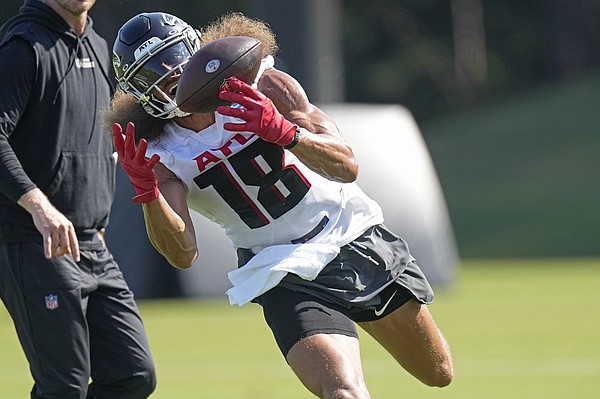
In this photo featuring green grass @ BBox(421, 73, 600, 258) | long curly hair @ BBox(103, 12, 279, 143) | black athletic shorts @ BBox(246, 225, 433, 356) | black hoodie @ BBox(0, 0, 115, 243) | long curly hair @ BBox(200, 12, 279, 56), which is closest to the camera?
black athletic shorts @ BBox(246, 225, 433, 356)

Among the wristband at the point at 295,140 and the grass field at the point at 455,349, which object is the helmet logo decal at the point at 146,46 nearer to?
the wristband at the point at 295,140

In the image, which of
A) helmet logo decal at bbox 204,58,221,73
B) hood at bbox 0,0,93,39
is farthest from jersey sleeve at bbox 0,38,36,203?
helmet logo decal at bbox 204,58,221,73

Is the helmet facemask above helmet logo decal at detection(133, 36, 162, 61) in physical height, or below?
below

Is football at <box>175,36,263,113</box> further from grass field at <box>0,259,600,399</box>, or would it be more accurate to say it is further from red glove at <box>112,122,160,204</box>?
grass field at <box>0,259,600,399</box>

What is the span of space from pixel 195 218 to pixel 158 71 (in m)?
8.65

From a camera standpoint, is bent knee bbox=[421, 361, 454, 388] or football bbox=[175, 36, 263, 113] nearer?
football bbox=[175, 36, 263, 113]

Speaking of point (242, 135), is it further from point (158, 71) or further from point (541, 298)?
point (541, 298)

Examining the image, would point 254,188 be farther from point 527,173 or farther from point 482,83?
point 482,83

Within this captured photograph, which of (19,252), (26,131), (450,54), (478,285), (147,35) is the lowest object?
(450,54)

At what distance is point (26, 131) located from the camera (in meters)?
6.11

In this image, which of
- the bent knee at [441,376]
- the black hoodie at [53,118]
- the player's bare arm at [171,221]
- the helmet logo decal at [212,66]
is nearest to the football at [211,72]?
the helmet logo decal at [212,66]

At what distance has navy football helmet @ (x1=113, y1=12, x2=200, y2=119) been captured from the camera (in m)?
5.50

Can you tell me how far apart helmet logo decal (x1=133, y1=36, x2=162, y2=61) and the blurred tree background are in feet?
9.05

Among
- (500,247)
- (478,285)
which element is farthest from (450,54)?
(478,285)
